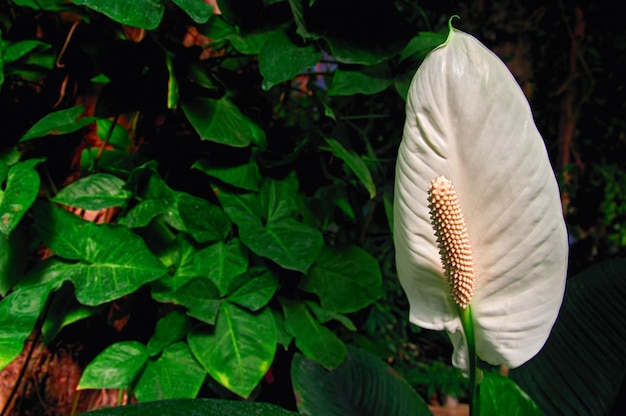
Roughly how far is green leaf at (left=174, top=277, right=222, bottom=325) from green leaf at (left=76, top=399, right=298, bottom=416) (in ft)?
1.03

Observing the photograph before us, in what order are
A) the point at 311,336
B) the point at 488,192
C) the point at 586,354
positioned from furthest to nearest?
the point at 311,336, the point at 586,354, the point at 488,192

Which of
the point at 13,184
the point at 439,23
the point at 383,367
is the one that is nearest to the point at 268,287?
the point at 383,367

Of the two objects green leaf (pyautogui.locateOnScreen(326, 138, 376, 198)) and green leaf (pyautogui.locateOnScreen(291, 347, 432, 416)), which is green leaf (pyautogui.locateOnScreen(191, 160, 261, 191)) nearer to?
green leaf (pyautogui.locateOnScreen(326, 138, 376, 198))

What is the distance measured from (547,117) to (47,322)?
4.88 ft

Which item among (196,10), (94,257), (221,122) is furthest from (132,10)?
(94,257)

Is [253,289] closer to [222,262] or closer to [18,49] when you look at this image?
[222,262]

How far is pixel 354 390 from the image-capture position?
1.86ft

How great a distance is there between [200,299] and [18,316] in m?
0.22

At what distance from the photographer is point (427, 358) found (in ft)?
4.97

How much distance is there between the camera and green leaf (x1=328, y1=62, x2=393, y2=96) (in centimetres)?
72

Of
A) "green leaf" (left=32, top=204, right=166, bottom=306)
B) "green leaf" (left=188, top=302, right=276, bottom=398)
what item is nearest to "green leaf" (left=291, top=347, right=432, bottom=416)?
"green leaf" (left=188, top=302, right=276, bottom=398)

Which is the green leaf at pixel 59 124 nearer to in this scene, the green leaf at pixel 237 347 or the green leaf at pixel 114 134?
the green leaf at pixel 114 134

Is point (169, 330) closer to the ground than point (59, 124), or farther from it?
closer to the ground

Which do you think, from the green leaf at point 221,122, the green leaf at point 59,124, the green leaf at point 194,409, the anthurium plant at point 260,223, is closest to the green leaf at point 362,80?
the anthurium plant at point 260,223
